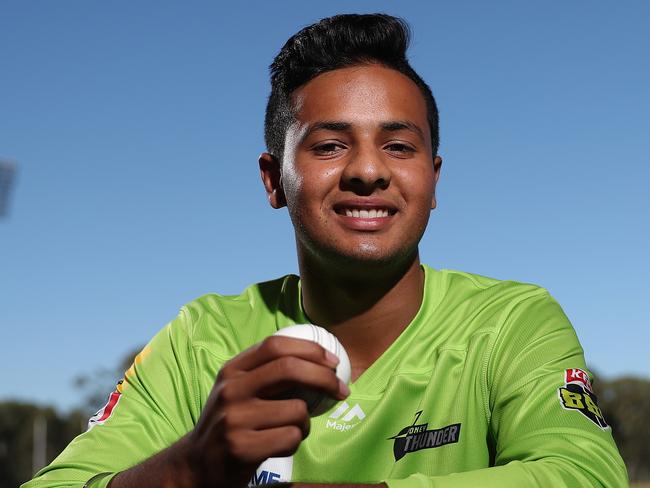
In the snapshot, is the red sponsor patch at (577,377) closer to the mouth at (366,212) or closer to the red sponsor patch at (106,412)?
the mouth at (366,212)

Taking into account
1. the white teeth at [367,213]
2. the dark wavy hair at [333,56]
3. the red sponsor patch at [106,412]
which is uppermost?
the dark wavy hair at [333,56]

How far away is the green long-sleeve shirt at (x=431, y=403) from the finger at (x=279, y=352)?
729 mm

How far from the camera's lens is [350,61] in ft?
12.7

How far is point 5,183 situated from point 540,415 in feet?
159

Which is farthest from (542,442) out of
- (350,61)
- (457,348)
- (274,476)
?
(350,61)

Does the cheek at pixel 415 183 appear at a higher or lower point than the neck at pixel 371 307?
higher

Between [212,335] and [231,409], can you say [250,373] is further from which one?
[212,335]

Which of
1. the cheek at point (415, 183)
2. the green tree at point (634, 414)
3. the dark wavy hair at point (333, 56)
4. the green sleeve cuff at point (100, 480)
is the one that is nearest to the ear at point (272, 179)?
the dark wavy hair at point (333, 56)

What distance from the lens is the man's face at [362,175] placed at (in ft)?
11.5

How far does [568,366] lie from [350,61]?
5.23ft

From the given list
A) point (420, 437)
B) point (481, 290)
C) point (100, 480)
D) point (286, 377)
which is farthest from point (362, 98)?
point (100, 480)

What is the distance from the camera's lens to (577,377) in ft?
10.7

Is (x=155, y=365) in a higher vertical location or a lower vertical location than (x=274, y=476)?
higher

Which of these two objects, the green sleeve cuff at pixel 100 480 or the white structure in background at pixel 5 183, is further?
the white structure in background at pixel 5 183
